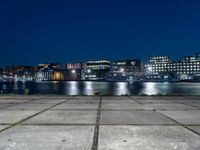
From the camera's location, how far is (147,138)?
5895mm

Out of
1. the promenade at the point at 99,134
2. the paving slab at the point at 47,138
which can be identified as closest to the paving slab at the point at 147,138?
the promenade at the point at 99,134

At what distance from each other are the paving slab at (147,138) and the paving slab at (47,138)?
16.2 inches

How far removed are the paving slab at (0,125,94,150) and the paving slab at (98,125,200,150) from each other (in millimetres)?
410

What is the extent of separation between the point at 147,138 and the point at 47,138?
2272 millimetres

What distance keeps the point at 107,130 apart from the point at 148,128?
116 centimetres

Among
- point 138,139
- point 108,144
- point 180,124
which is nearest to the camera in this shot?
point 108,144

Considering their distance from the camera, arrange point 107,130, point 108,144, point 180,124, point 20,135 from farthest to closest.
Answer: point 180,124, point 107,130, point 20,135, point 108,144

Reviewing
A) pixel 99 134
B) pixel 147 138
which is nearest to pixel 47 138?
pixel 99 134

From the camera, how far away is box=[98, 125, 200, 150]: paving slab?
205 inches

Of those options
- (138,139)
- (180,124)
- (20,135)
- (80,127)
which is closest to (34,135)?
(20,135)

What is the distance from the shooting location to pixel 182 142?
18.2 ft

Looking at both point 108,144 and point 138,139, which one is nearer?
point 108,144

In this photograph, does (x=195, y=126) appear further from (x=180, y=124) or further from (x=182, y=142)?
(x=182, y=142)

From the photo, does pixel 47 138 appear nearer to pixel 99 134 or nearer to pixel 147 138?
pixel 99 134
